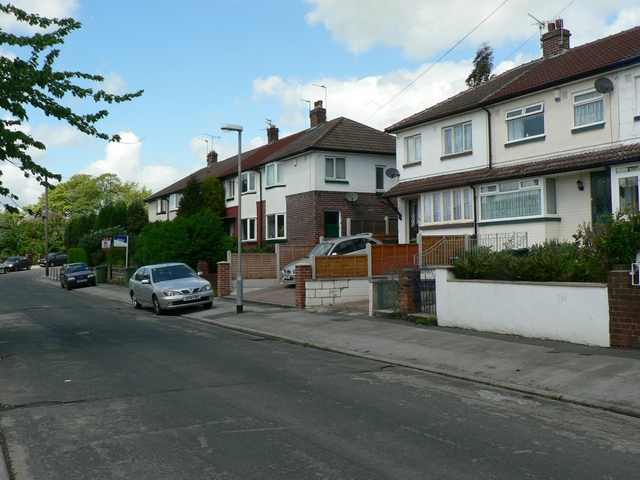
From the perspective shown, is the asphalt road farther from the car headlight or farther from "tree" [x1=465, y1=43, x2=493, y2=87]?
"tree" [x1=465, y1=43, x2=493, y2=87]

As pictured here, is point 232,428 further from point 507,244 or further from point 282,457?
point 507,244

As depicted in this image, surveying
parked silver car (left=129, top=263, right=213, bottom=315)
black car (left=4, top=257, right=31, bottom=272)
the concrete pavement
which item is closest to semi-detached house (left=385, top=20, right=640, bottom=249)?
the concrete pavement

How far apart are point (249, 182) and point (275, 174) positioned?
3580mm

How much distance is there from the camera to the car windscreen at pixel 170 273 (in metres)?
22.1

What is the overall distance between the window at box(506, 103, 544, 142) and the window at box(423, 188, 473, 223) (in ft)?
8.30

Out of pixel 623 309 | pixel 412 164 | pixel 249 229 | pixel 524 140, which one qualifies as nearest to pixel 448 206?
pixel 412 164

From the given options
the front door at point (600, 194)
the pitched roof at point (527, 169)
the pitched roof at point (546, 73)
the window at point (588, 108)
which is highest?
the pitched roof at point (546, 73)

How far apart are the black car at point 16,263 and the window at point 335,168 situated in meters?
46.4

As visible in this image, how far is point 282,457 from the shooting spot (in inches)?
227

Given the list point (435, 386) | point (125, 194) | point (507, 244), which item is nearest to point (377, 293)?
point (507, 244)

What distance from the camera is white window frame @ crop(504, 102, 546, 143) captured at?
67.1ft

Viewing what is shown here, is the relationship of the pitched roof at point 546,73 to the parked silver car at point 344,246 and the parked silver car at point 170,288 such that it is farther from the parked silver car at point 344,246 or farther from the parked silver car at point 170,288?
the parked silver car at point 170,288

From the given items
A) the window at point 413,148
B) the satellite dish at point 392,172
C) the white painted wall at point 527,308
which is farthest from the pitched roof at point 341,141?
the white painted wall at point 527,308

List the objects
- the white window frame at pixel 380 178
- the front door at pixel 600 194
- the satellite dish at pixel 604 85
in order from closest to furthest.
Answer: the satellite dish at pixel 604 85 → the front door at pixel 600 194 → the white window frame at pixel 380 178
